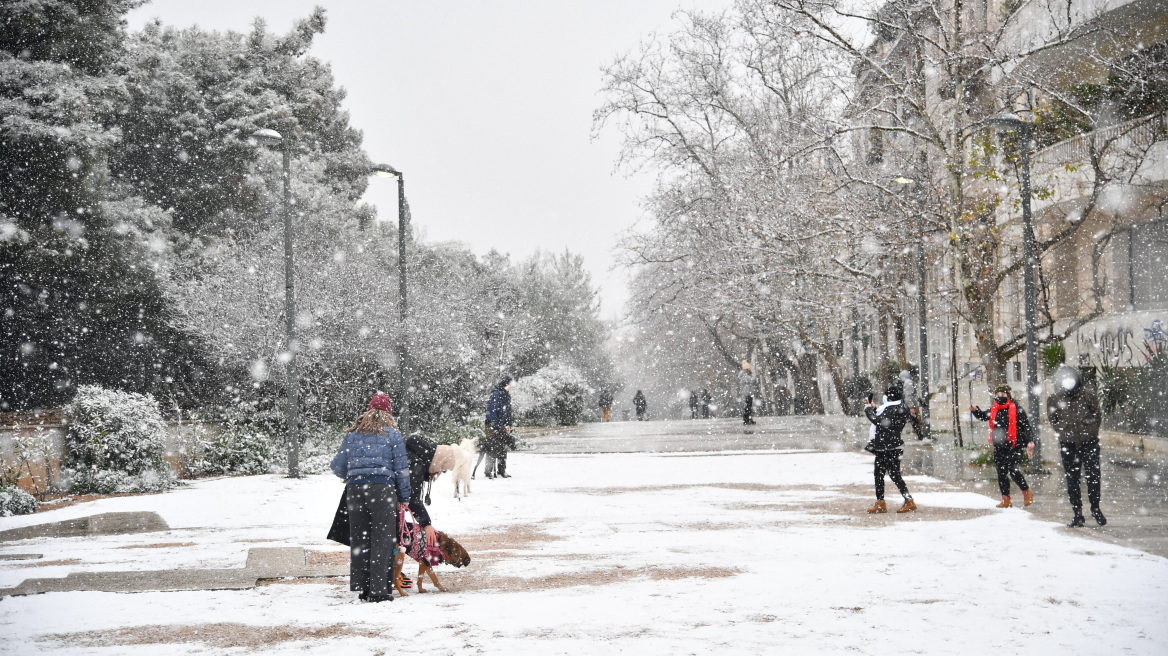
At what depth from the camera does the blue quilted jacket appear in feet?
28.6

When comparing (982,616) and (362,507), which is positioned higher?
(362,507)

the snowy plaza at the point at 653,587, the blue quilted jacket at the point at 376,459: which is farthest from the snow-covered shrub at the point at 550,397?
the blue quilted jacket at the point at 376,459

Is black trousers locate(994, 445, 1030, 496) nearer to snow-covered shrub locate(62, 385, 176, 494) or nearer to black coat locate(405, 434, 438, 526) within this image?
Answer: black coat locate(405, 434, 438, 526)

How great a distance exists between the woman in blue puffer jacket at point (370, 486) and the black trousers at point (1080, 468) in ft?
23.4

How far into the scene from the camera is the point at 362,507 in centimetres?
869

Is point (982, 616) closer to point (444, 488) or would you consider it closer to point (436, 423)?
point (444, 488)

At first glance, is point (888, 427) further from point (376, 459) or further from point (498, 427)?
point (498, 427)

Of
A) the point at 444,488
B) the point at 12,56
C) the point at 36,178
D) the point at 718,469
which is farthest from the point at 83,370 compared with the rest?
the point at 718,469

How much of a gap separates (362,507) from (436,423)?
22.3 metres

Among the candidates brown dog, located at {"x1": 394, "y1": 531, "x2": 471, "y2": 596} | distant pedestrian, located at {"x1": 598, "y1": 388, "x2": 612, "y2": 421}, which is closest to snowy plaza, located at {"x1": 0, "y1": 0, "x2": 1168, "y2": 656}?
brown dog, located at {"x1": 394, "y1": 531, "x2": 471, "y2": 596}

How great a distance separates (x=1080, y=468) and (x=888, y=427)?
7.64 feet

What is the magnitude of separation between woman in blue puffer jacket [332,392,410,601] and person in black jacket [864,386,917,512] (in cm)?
669

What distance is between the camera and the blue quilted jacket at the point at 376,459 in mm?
8703

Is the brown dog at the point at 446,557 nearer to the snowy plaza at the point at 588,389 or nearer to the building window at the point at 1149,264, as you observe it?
the snowy plaza at the point at 588,389
